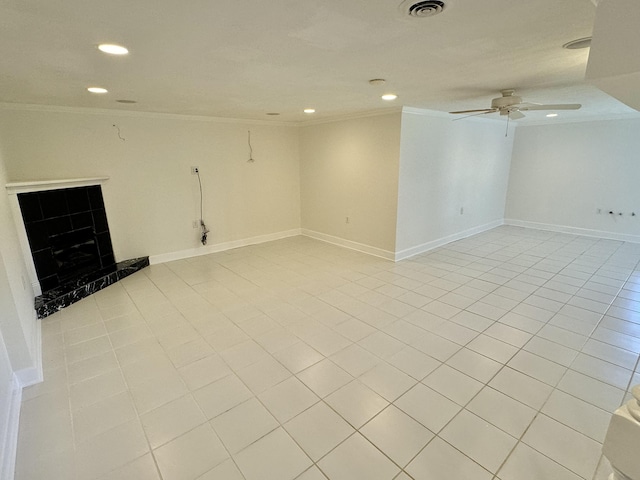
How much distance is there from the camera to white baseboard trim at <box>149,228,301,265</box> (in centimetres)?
472

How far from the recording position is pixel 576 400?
200 centimetres

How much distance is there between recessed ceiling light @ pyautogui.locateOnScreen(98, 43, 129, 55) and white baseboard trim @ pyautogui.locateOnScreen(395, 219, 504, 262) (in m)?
3.88

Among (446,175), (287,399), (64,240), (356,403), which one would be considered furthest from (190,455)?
(446,175)

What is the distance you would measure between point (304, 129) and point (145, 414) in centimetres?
498

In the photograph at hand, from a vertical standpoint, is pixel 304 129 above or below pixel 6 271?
above

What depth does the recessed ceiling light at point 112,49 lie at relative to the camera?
172cm

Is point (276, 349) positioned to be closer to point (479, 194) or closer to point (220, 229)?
point (220, 229)

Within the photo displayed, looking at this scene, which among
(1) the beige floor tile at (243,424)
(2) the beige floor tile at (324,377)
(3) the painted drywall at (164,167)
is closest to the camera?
(1) the beige floor tile at (243,424)

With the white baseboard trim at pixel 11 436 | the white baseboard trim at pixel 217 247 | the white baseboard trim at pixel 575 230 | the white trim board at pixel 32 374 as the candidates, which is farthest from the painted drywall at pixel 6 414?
the white baseboard trim at pixel 575 230

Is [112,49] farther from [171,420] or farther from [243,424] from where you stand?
[243,424]

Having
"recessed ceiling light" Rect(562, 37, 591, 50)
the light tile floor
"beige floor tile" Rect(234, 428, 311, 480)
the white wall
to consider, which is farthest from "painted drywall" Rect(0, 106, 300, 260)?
"recessed ceiling light" Rect(562, 37, 591, 50)

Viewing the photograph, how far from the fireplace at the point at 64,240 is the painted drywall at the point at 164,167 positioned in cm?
19

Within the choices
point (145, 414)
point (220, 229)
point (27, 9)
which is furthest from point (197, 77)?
point (220, 229)

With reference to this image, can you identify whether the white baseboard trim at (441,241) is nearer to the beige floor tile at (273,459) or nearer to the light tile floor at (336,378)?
the light tile floor at (336,378)
